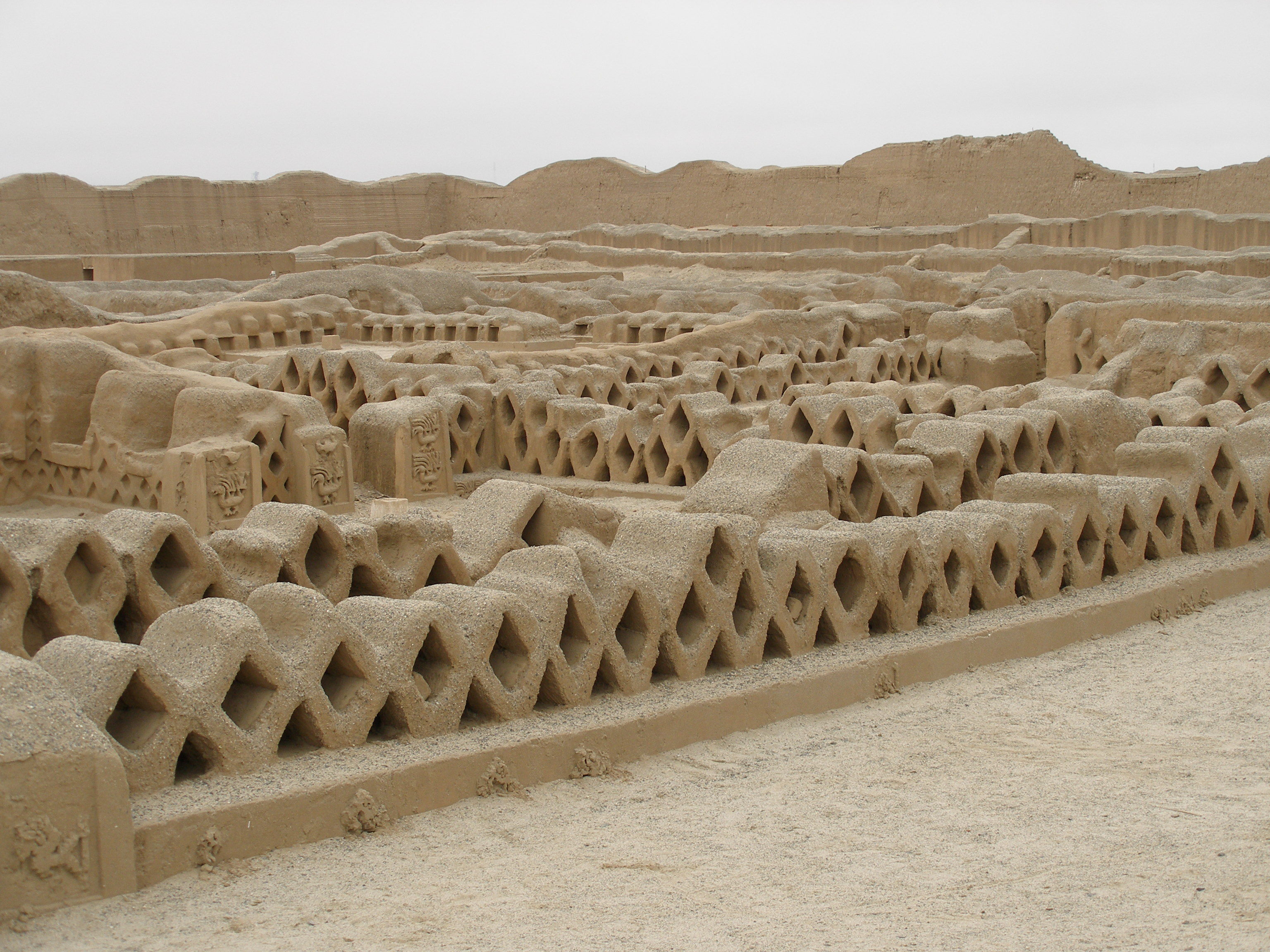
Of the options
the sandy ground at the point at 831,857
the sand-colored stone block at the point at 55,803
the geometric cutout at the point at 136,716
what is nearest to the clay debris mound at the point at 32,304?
the geometric cutout at the point at 136,716

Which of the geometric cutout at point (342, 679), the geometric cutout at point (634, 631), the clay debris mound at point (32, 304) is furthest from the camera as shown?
the clay debris mound at point (32, 304)

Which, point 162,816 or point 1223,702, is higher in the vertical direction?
point 162,816

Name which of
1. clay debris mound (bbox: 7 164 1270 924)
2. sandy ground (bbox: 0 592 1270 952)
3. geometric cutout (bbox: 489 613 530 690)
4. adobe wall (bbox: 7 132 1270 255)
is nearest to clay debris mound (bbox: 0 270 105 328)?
clay debris mound (bbox: 7 164 1270 924)

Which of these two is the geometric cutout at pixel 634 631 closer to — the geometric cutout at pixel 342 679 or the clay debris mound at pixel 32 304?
the geometric cutout at pixel 342 679

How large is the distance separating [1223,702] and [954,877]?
1.87m

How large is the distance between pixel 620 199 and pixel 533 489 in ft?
87.8

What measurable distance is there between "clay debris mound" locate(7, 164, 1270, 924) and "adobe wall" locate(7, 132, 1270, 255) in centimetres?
638

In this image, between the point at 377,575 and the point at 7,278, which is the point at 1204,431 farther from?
the point at 7,278

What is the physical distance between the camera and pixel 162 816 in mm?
2900

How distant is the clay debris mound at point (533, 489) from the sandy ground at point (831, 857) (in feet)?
0.82

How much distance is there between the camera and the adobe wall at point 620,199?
932 inches

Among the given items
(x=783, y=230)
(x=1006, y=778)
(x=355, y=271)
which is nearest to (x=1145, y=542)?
(x=1006, y=778)

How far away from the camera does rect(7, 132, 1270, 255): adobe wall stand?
23672mm

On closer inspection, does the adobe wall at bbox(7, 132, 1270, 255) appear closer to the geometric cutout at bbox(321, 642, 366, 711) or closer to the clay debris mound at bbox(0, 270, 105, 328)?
the clay debris mound at bbox(0, 270, 105, 328)
